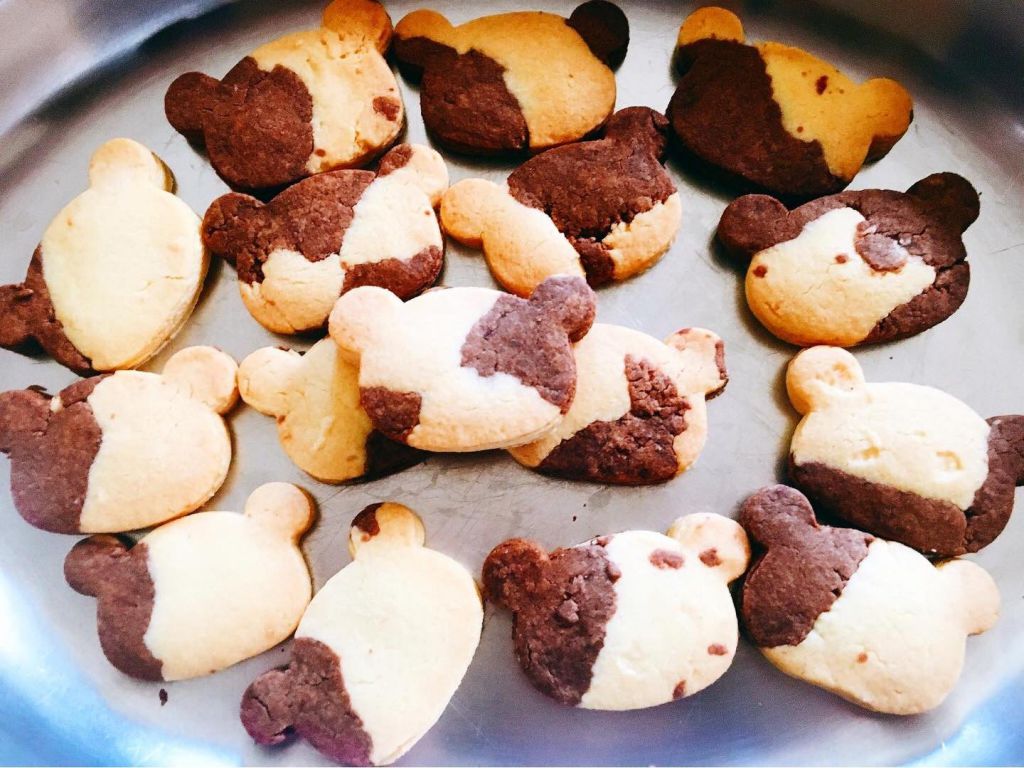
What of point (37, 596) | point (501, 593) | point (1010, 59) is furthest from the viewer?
point (1010, 59)

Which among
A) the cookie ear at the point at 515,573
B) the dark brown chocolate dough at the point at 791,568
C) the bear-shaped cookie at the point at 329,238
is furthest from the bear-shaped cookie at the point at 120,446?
the dark brown chocolate dough at the point at 791,568

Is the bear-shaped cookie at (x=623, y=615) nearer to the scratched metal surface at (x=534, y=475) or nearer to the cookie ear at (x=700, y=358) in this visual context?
the scratched metal surface at (x=534, y=475)

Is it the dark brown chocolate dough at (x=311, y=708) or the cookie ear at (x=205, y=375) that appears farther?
the cookie ear at (x=205, y=375)

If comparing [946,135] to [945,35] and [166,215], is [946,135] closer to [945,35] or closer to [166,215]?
[945,35]

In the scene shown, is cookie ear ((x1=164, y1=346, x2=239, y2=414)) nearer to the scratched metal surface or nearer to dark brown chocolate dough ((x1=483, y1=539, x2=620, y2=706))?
the scratched metal surface

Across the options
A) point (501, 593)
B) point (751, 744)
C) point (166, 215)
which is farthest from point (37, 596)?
point (751, 744)
